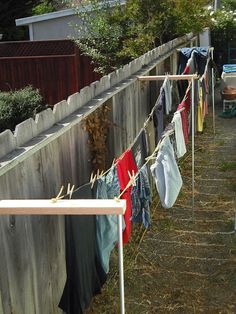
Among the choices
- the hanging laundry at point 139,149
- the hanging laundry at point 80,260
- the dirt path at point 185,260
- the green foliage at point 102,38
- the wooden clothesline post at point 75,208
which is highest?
the green foliage at point 102,38

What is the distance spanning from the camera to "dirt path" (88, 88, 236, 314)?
4707 mm

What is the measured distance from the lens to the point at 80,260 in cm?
325

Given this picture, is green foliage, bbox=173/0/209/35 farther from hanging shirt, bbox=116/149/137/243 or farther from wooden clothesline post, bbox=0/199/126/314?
wooden clothesline post, bbox=0/199/126/314

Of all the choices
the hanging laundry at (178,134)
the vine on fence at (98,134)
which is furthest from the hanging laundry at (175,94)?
the vine on fence at (98,134)

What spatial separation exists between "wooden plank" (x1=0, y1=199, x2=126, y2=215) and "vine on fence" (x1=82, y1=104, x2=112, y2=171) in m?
2.08

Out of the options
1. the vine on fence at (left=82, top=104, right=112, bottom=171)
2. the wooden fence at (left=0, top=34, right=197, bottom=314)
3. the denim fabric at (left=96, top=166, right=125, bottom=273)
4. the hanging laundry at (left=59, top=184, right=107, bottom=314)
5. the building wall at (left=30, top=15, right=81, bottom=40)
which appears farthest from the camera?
the building wall at (left=30, top=15, right=81, bottom=40)

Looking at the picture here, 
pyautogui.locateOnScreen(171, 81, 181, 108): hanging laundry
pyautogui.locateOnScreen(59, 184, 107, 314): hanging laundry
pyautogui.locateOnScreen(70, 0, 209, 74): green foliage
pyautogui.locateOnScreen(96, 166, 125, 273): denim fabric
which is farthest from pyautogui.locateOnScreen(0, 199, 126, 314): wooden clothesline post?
pyautogui.locateOnScreen(70, 0, 209, 74): green foliage

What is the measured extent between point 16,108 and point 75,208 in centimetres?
732

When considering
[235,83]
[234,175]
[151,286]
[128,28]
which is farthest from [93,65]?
[151,286]

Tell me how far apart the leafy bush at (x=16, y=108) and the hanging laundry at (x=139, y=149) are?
4.03m

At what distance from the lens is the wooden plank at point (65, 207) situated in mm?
2314

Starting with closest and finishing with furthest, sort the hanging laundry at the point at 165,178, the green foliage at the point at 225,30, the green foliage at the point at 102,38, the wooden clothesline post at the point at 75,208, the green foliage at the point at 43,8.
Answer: the wooden clothesline post at the point at 75,208 < the hanging laundry at the point at 165,178 < the green foliage at the point at 102,38 < the green foliage at the point at 225,30 < the green foliage at the point at 43,8

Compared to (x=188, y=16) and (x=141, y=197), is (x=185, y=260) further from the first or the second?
(x=188, y=16)

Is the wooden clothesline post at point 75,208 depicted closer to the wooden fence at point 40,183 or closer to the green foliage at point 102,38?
the wooden fence at point 40,183
